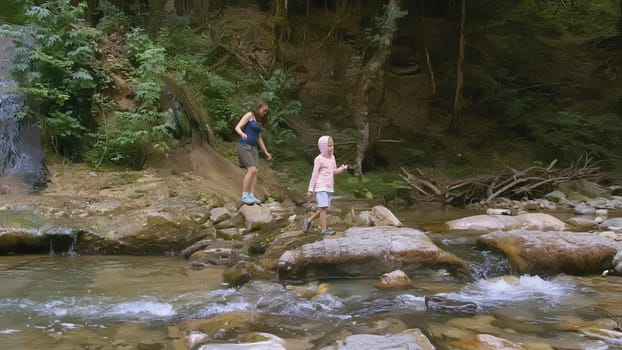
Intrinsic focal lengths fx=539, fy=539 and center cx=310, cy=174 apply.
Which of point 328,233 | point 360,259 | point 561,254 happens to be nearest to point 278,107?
point 328,233

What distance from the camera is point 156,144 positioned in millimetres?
9461

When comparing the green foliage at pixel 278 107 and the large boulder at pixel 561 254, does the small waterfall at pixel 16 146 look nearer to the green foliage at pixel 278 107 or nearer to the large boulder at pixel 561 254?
the green foliage at pixel 278 107

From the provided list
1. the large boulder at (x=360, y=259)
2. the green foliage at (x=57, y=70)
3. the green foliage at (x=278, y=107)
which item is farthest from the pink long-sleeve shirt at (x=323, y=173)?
the green foliage at (x=278, y=107)

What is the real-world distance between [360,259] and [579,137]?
1156 cm

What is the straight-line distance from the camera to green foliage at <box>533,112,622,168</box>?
1469cm

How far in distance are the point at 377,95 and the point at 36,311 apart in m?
11.4

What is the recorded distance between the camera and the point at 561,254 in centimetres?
630

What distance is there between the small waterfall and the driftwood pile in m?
7.45

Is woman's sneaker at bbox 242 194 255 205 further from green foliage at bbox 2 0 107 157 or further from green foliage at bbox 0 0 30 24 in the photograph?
green foliage at bbox 0 0 30 24

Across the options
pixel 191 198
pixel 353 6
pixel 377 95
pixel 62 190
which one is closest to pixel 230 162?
pixel 191 198

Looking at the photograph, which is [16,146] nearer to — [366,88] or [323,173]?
[323,173]

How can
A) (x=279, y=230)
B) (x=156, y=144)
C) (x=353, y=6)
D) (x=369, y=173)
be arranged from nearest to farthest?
(x=279, y=230) → (x=156, y=144) → (x=369, y=173) → (x=353, y=6)

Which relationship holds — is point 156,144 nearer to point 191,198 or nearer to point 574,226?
point 191,198

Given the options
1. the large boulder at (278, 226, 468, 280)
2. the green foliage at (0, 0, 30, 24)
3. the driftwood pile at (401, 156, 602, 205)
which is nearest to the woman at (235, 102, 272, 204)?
the large boulder at (278, 226, 468, 280)
